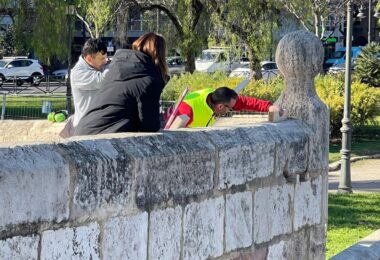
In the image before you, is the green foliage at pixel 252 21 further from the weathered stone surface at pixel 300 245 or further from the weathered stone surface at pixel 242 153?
the weathered stone surface at pixel 242 153

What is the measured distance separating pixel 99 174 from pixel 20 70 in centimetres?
4695

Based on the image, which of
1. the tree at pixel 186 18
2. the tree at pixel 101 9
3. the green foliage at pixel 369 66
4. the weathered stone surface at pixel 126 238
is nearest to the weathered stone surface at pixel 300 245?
the weathered stone surface at pixel 126 238

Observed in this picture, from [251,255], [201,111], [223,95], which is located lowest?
[251,255]

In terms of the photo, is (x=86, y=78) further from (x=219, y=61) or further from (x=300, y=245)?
(x=219, y=61)

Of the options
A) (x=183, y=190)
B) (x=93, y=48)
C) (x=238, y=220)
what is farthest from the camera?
(x=93, y=48)

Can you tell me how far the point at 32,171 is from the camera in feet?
11.4

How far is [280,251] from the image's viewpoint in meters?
5.55

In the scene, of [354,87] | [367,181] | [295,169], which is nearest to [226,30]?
[354,87]

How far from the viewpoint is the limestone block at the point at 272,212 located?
207 inches

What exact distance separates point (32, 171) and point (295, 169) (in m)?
2.62

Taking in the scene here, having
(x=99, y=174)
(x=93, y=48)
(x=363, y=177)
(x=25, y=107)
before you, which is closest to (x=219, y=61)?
(x=25, y=107)

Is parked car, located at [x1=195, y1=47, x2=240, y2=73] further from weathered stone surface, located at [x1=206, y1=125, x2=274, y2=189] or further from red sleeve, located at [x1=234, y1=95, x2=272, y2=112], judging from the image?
weathered stone surface, located at [x1=206, y1=125, x2=274, y2=189]

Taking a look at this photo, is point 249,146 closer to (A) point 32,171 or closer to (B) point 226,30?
(A) point 32,171

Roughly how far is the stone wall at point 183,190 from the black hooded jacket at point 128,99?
0.91 ft
